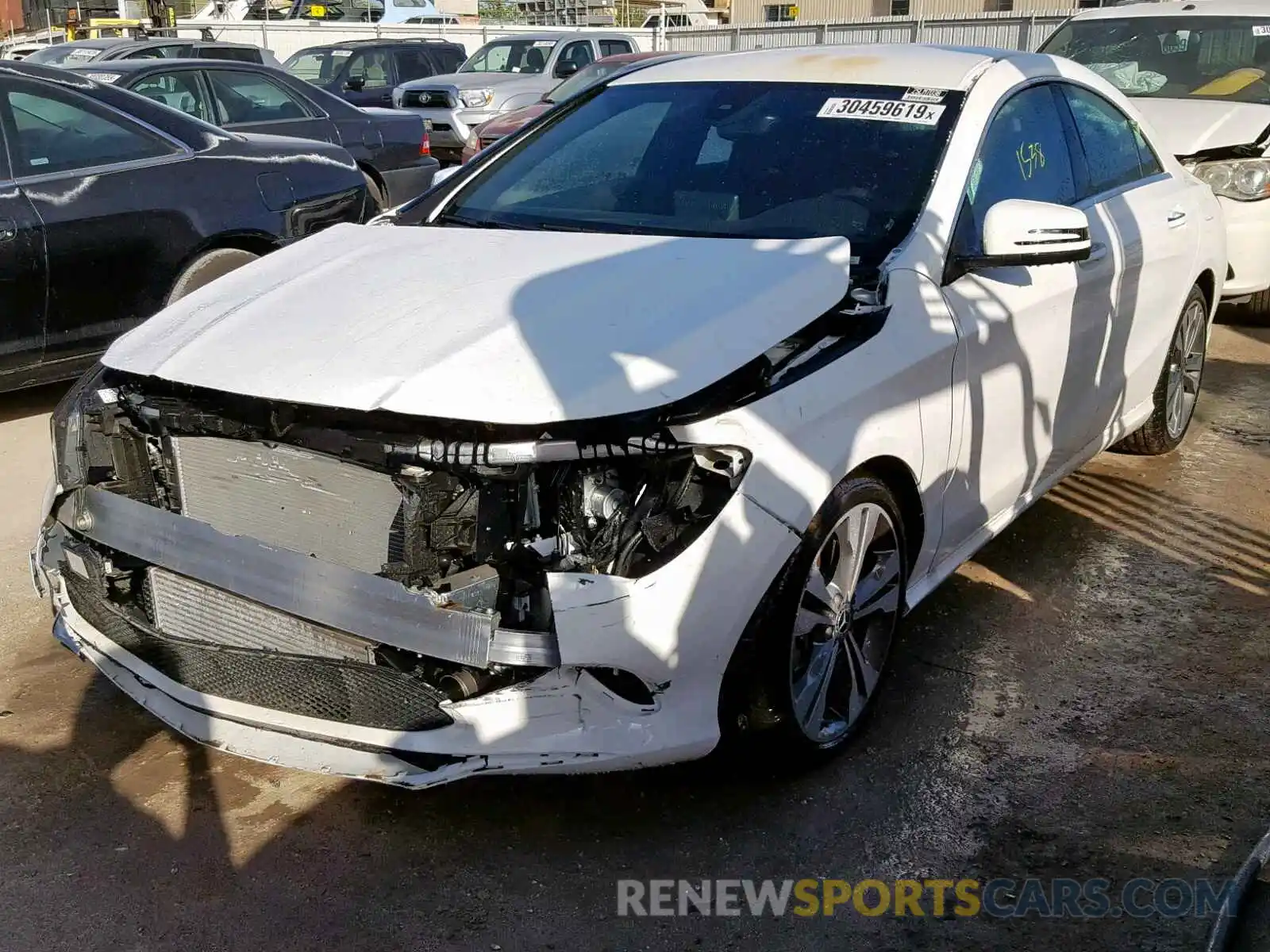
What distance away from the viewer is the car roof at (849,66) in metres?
3.99

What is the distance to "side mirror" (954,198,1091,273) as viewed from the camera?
3535 mm

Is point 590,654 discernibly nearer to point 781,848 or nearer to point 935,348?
point 781,848

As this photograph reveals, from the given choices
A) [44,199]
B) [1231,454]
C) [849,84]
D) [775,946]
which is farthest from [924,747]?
[44,199]

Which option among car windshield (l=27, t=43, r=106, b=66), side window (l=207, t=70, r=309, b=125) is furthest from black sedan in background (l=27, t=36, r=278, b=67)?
side window (l=207, t=70, r=309, b=125)

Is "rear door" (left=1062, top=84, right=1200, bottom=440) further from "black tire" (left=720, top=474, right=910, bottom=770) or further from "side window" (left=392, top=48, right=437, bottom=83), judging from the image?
"side window" (left=392, top=48, right=437, bottom=83)

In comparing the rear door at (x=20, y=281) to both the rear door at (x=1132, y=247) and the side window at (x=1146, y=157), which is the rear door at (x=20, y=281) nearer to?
the rear door at (x=1132, y=247)

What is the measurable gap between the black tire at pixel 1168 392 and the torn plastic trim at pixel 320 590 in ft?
12.0

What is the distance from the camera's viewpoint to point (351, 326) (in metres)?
3.05

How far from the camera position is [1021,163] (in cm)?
405

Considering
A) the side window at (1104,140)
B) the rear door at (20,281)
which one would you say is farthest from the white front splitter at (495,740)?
the rear door at (20,281)

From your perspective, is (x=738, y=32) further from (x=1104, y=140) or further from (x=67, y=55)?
(x=1104, y=140)

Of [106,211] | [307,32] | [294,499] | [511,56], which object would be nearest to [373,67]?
[511,56]

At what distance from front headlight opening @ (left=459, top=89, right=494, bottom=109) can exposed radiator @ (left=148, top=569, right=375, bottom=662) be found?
43.4ft

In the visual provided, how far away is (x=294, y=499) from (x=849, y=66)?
2337 mm
